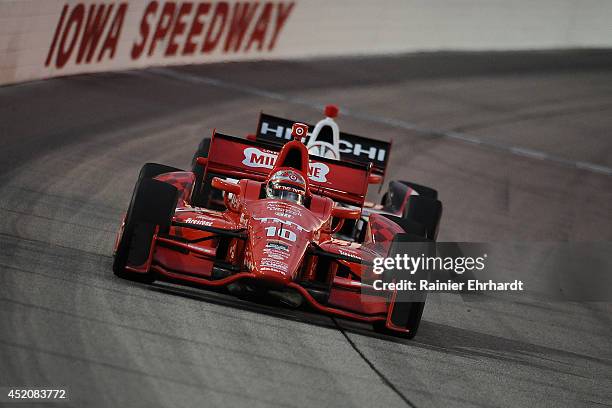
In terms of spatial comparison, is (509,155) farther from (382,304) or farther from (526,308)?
(382,304)

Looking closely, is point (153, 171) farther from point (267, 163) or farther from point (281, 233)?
point (281, 233)

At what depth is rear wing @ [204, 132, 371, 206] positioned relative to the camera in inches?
517

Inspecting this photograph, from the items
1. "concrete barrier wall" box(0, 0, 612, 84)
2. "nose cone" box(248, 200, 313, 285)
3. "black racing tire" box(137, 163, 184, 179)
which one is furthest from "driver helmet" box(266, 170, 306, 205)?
"concrete barrier wall" box(0, 0, 612, 84)

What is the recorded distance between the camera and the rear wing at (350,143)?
Result: 51.4ft

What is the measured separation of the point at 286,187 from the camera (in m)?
11.7

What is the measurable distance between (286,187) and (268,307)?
51.2 inches

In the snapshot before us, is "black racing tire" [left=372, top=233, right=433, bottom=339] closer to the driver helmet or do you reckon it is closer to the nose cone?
the nose cone

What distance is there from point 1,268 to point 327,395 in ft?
10.5

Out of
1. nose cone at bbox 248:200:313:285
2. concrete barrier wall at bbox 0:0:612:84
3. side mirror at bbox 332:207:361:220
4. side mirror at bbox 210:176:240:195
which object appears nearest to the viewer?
nose cone at bbox 248:200:313:285

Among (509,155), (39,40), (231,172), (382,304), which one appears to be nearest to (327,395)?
(382,304)

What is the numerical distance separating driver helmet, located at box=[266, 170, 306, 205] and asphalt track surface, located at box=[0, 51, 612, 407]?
4.04 ft

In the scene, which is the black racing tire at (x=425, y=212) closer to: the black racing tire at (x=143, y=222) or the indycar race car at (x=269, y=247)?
the indycar race car at (x=269, y=247)

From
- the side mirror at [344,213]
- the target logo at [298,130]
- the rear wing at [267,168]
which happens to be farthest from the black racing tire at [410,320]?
the target logo at [298,130]

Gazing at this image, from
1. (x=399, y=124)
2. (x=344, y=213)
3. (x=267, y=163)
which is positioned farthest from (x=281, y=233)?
(x=399, y=124)
